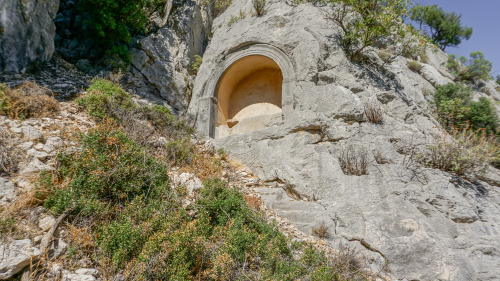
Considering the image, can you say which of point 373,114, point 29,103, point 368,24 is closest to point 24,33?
point 29,103

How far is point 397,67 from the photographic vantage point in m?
Result: 8.17

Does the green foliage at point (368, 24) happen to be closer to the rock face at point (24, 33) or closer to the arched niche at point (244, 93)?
the arched niche at point (244, 93)

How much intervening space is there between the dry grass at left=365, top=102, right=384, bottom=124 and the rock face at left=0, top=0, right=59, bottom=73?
25.9 feet

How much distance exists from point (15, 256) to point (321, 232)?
4.06m

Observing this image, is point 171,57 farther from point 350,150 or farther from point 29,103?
point 350,150

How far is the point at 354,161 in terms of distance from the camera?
5148mm

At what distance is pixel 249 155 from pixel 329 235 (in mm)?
2907

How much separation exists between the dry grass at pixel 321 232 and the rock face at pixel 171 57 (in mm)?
6620

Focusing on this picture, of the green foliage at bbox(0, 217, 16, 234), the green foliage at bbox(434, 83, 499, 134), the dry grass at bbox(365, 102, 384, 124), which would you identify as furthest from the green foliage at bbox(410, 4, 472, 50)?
the green foliage at bbox(0, 217, 16, 234)

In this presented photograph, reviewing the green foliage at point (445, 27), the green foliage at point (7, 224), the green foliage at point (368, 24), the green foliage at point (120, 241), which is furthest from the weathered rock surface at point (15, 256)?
the green foliage at point (445, 27)

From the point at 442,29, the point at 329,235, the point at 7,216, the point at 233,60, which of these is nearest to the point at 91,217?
the point at 7,216

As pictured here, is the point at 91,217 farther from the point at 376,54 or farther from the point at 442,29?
the point at 442,29

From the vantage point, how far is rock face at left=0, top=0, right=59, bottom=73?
16.4 feet

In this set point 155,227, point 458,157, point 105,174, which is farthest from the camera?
point 458,157
